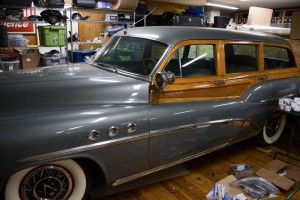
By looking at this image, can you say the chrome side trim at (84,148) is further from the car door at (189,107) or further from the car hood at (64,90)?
the car hood at (64,90)

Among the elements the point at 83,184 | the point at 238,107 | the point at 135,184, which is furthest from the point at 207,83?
the point at 83,184

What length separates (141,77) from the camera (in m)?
2.53

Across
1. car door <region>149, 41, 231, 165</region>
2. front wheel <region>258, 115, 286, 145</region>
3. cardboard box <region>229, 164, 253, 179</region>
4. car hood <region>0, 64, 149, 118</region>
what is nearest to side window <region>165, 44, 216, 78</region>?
car door <region>149, 41, 231, 165</region>

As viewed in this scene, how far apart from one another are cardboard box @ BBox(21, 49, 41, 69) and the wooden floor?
4.38m

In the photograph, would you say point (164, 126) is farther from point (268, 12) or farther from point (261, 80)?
point (268, 12)

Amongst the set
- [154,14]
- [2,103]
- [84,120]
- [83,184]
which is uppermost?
[154,14]

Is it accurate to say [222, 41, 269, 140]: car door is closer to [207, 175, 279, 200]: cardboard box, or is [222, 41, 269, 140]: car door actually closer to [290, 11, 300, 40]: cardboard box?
[207, 175, 279, 200]: cardboard box

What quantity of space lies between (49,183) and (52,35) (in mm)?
4764

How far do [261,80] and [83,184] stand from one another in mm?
2599

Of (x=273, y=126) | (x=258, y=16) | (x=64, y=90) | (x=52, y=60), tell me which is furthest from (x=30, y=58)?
(x=258, y=16)

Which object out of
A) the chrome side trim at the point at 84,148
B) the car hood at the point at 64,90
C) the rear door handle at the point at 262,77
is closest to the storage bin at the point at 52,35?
the car hood at the point at 64,90

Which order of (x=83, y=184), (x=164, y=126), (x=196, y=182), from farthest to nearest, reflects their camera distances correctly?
(x=196, y=182)
(x=164, y=126)
(x=83, y=184)

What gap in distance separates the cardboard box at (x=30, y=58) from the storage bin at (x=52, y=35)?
0.34 meters

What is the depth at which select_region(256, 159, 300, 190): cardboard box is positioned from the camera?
9.40ft
